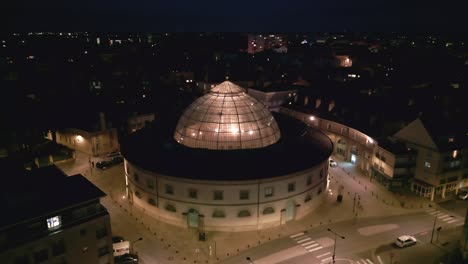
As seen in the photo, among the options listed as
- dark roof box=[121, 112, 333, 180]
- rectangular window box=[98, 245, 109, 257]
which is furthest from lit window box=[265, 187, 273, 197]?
rectangular window box=[98, 245, 109, 257]

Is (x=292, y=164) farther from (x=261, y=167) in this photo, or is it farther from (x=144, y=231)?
(x=144, y=231)

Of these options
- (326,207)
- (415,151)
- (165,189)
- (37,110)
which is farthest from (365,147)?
(37,110)

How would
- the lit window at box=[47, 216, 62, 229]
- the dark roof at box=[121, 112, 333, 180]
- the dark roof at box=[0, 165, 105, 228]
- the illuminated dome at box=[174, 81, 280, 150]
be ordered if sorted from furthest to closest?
the illuminated dome at box=[174, 81, 280, 150] → the dark roof at box=[121, 112, 333, 180] → the lit window at box=[47, 216, 62, 229] → the dark roof at box=[0, 165, 105, 228]

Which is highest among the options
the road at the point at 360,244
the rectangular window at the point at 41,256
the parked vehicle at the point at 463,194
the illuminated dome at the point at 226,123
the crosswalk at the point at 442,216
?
the illuminated dome at the point at 226,123

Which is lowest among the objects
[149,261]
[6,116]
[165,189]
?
[149,261]

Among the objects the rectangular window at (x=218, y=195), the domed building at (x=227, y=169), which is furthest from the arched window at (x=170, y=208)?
the rectangular window at (x=218, y=195)

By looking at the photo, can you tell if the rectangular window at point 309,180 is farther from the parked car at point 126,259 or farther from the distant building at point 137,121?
the distant building at point 137,121

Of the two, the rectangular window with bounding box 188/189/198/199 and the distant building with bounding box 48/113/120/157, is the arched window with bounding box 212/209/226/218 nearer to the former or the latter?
the rectangular window with bounding box 188/189/198/199
